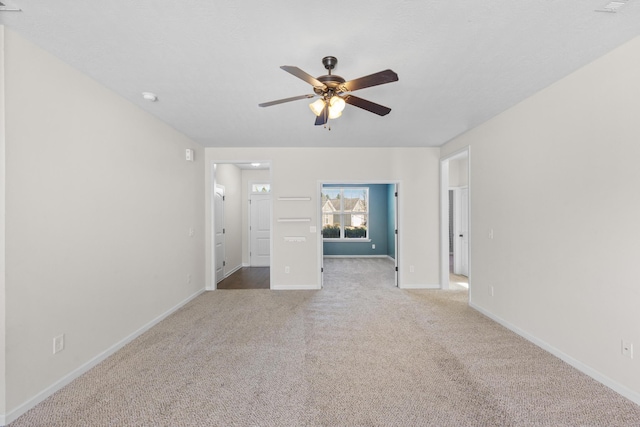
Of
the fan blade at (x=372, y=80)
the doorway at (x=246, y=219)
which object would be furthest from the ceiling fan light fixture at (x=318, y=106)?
the doorway at (x=246, y=219)

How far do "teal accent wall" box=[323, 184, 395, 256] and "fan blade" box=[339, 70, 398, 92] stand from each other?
6.83 m

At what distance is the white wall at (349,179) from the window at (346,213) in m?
3.79

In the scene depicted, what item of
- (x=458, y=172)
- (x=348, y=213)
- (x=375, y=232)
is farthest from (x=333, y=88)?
(x=375, y=232)

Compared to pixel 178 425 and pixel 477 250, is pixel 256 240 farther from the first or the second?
pixel 178 425

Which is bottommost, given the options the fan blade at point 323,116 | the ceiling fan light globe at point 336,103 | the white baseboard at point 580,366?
the white baseboard at point 580,366

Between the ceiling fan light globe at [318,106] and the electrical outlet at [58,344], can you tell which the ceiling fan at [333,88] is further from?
the electrical outlet at [58,344]

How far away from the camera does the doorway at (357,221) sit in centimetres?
877

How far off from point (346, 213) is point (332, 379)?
267 inches

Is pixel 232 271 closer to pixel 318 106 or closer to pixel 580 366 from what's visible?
pixel 318 106

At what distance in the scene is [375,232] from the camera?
881 cm

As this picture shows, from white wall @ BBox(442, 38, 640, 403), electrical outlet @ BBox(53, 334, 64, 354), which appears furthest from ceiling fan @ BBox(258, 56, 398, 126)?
electrical outlet @ BBox(53, 334, 64, 354)

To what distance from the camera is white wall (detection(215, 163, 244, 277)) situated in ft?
19.9

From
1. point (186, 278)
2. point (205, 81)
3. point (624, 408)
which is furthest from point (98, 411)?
point (624, 408)

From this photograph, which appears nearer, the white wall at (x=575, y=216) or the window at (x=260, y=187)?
the white wall at (x=575, y=216)
